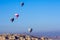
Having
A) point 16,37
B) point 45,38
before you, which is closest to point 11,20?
point 16,37

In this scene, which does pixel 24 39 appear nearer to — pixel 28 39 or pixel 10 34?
Answer: pixel 28 39

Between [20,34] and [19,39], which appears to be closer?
[19,39]

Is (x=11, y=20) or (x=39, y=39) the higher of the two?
(x=11, y=20)

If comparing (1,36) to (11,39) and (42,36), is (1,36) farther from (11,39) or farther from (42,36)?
(42,36)

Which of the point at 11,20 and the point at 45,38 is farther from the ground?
the point at 11,20

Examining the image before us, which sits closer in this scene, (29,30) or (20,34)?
(29,30)

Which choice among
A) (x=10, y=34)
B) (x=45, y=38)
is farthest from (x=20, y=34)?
(x=45, y=38)

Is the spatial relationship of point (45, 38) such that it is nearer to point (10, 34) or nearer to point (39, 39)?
point (39, 39)
